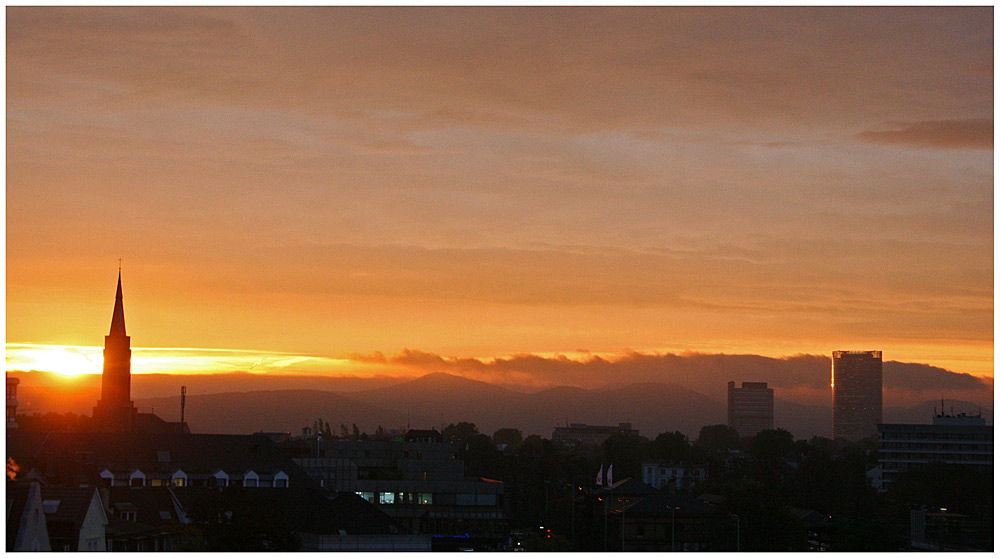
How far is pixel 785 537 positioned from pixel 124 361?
111m

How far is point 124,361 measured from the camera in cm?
16450

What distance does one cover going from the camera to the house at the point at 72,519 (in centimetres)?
4134

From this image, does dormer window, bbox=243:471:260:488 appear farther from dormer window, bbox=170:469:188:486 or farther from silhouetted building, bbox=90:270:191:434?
silhouetted building, bbox=90:270:191:434

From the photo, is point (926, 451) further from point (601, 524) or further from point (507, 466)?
point (601, 524)

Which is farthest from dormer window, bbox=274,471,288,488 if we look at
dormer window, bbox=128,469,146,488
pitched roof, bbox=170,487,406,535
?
pitched roof, bbox=170,487,406,535

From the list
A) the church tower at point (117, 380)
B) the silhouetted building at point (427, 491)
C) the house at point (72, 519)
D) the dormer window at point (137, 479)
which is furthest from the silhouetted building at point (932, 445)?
the house at point (72, 519)

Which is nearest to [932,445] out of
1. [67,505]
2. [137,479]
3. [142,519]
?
[137,479]

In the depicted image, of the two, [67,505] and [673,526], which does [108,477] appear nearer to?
[673,526]

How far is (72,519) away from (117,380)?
12483 centimetres

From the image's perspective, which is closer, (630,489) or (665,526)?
(665,526)

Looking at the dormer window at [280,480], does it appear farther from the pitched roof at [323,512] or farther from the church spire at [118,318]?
the church spire at [118,318]

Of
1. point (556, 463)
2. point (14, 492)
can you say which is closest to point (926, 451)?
point (556, 463)

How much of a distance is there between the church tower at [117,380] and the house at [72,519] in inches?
4256

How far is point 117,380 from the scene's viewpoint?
161500 mm
